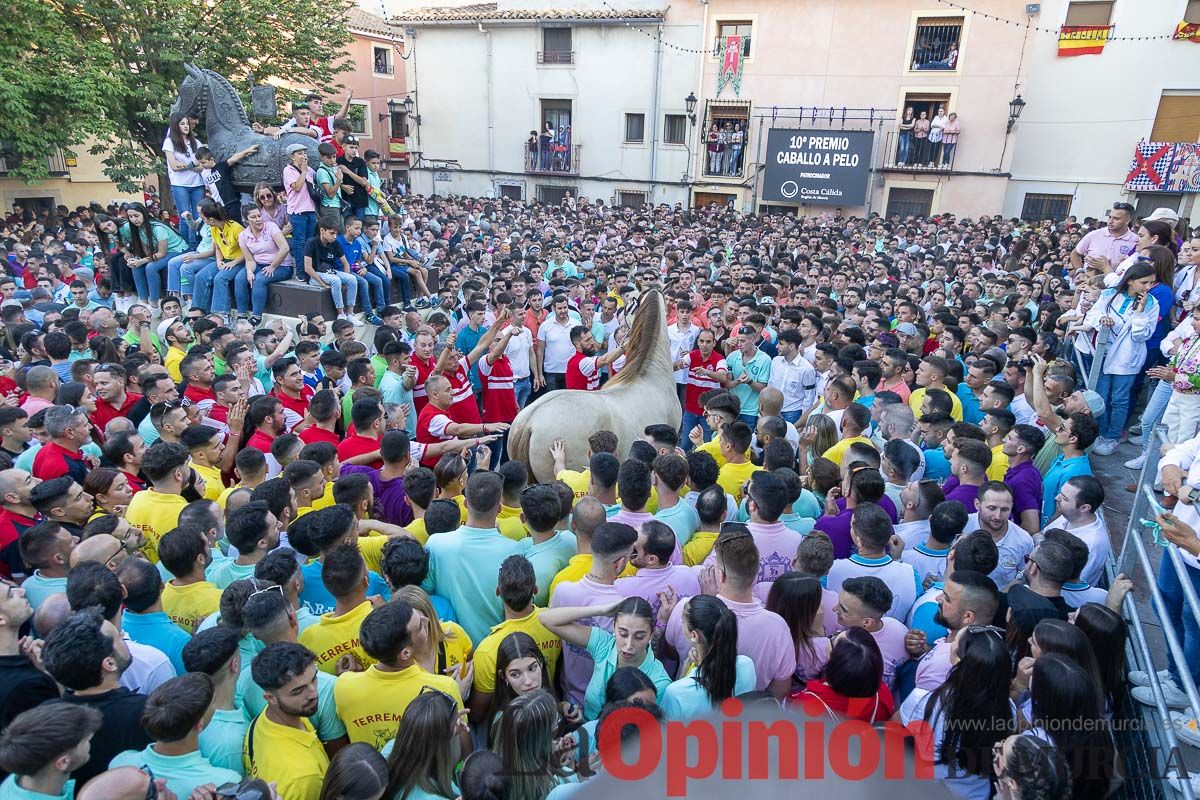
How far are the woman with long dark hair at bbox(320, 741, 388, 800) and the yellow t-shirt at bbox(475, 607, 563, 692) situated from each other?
2.81 feet

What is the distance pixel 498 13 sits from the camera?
2906cm

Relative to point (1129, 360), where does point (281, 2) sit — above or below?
above

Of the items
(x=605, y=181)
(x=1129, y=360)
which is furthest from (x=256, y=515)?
(x=605, y=181)

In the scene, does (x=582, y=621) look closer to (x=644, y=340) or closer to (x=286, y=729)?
(x=286, y=729)

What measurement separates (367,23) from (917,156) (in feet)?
79.0

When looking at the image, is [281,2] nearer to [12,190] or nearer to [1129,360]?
[12,190]

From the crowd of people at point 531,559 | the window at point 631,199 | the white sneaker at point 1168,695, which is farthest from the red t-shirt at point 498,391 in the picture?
the window at point 631,199

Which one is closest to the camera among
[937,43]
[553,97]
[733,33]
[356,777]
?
[356,777]

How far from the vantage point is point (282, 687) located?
2.67 metres

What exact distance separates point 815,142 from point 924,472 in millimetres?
22554

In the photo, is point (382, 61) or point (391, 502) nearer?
point (391, 502)

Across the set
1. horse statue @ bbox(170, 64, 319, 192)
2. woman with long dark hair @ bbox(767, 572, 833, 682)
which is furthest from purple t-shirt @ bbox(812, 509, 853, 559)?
horse statue @ bbox(170, 64, 319, 192)

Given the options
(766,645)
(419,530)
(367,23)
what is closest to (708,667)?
(766,645)

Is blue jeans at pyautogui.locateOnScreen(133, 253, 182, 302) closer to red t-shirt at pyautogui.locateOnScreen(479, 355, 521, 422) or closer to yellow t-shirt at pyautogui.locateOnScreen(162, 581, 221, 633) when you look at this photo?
red t-shirt at pyautogui.locateOnScreen(479, 355, 521, 422)
